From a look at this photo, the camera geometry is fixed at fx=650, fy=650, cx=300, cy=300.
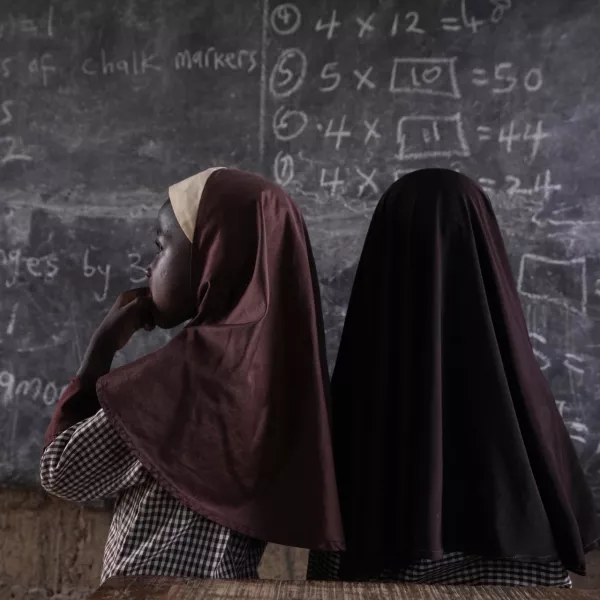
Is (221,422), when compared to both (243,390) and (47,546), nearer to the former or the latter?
(243,390)

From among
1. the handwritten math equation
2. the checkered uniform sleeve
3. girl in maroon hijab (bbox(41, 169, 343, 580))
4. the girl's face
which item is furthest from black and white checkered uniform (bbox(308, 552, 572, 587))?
the handwritten math equation

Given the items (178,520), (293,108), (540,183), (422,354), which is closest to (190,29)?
(293,108)

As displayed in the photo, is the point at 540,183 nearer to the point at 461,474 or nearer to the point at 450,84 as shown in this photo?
the point at 450,84

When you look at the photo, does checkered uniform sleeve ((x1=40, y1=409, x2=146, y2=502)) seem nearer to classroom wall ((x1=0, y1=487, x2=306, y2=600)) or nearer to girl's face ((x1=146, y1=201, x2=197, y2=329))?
girl's face ((x1=146, y1=201, x2=197, y2=329))

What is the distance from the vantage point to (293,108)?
82.6 inches

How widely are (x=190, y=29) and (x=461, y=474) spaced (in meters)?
1.67

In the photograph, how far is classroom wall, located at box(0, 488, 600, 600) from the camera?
2.05 m

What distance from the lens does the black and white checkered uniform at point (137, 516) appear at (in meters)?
1.08

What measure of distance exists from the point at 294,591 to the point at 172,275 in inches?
23.7

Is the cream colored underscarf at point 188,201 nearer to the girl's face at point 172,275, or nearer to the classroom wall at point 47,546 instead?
the girl's face at point 172,275

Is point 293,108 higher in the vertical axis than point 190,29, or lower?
lower

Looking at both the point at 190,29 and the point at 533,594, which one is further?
the point at 190,29

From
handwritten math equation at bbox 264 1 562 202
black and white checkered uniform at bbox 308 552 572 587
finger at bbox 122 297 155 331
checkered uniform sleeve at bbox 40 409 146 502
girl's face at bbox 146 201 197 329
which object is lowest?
black and white checkered uniform at bbox 308 552 572 587

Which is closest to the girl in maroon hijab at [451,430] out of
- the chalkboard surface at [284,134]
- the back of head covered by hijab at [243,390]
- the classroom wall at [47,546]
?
the back of head covered by hijab at [243,390]
